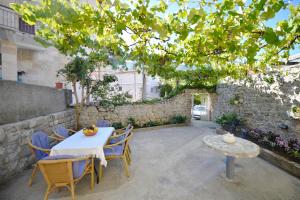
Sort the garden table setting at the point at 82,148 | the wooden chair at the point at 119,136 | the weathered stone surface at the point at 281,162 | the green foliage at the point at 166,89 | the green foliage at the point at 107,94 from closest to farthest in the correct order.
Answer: the garden table setting at the point at 82,148 → the weathered stone surface at the point at 281,162 → the wooden chair at the point at 119,136 → the green foliage at the point at 107,94 → the green foliage at the point at 166,89

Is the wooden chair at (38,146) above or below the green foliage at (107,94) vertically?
below

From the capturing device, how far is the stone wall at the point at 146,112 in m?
6.36

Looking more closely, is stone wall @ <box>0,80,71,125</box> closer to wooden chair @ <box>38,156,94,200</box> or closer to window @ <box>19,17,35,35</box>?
wooden chair @ <box>38,156,94,200</box>

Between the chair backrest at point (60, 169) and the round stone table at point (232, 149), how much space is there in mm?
2404

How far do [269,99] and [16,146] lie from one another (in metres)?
7.00

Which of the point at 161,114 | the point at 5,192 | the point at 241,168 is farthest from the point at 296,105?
the point at 5,192

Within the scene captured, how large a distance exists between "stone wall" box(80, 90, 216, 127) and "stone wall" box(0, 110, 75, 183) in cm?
261

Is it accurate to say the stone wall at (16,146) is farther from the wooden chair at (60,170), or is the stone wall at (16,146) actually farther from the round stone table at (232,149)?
the round stone table at (232,149)

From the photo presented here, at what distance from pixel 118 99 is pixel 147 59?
13.0ft

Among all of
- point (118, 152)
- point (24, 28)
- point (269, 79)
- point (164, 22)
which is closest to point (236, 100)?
point (269, 79)

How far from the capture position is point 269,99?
5.02 meters

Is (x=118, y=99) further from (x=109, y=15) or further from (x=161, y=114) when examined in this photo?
(x=109, y=15)

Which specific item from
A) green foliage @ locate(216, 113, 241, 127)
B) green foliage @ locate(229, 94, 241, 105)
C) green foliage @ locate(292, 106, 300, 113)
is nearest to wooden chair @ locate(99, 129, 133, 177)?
green foliage @ locate(292, 106, 300, 113)

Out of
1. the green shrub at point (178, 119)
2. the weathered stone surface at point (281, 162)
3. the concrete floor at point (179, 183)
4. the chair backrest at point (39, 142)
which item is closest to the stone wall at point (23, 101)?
the chair backrest at point (39, 142)
